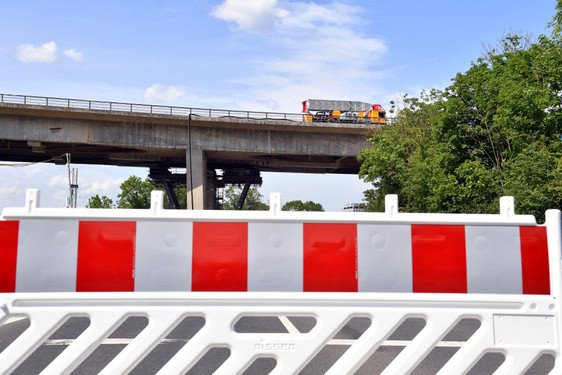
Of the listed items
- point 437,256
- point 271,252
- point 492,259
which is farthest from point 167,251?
point 492,259

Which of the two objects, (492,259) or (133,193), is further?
(133,193)

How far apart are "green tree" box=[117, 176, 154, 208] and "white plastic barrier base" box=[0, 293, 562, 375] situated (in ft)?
249

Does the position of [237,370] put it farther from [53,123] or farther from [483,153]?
[53,123]

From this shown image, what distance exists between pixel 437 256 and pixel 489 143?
21.3 m

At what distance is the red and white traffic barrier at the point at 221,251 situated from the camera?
286cm

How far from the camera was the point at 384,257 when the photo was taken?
2990 millimetres

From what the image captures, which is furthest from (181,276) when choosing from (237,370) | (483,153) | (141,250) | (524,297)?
(483,153)

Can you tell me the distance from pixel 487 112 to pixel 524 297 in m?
20.1

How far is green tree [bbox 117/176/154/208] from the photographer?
249 ft

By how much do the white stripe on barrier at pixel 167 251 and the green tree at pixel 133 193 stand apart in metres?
75.7

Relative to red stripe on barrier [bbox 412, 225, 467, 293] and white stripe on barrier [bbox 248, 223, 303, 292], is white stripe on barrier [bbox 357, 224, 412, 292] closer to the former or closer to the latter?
red stripe on barrier [bbox 412, 225, 467, 293]

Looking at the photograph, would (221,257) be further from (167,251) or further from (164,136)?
(164,136)

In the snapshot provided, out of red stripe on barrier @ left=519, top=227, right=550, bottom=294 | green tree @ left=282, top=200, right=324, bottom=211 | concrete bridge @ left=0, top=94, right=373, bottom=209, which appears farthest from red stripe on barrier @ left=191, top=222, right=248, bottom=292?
green tree @ left=282, top=200, right=324, bottom=211

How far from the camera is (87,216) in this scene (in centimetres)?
285
